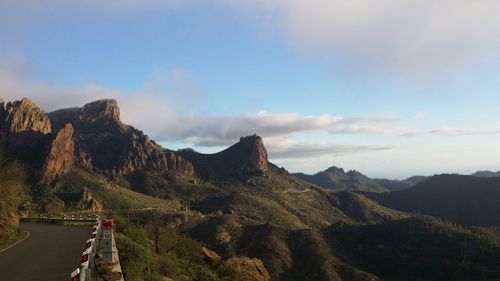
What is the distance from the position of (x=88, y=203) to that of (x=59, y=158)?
40.4 metres

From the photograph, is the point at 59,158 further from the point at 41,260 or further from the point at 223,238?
the point at 41,260

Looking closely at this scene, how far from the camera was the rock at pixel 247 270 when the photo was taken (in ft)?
101

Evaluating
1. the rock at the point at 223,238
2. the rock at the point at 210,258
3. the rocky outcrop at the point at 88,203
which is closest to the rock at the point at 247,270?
the rock at the point at 210,258

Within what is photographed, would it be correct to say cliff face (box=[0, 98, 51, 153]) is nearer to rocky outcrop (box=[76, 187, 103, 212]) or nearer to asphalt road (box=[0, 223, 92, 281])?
rocky outcrop (box=[76, 187, 103, 212])

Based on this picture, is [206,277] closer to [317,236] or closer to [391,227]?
[317,236]

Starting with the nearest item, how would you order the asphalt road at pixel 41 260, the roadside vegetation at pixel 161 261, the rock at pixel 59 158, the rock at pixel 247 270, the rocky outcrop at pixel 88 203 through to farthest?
the asphalt road at pixel 41 260
the roadside vegetation at pixel 161 261
the rock at pixel 247 270
the rocky outcrop at pixel 88 203
the rock at pixel 59 158

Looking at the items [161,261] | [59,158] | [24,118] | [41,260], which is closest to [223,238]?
[59,158]

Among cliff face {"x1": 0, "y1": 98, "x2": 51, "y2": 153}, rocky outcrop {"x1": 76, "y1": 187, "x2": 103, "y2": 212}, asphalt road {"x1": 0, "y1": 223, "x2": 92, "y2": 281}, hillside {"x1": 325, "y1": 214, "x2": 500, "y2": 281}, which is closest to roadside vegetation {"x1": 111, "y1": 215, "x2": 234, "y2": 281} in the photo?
asphalt road {"x1": 0, "y1": 223, "x2": 92, "y2": 281}

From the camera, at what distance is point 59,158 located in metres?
170

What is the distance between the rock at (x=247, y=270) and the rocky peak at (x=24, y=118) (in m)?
171

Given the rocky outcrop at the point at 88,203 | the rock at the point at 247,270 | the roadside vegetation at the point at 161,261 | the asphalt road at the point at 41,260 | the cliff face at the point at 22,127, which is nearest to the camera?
the asphalt road at the point at 41,260

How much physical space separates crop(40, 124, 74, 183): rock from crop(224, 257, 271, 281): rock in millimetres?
140194

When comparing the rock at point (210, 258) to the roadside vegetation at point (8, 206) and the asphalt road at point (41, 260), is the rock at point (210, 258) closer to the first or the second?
the asphalt road at point (41, 260)

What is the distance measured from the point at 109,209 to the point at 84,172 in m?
50.3
